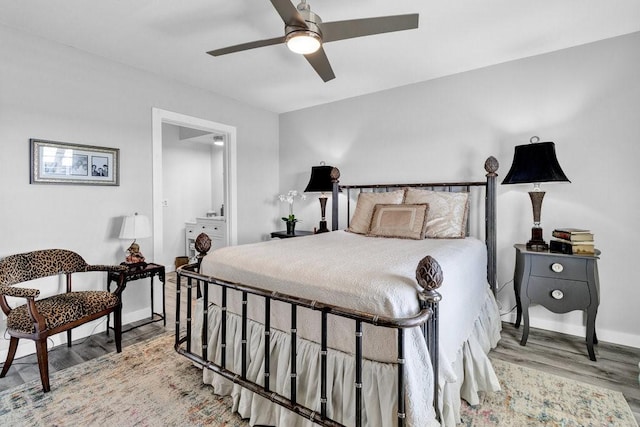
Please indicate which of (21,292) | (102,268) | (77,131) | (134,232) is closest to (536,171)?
(134,232)

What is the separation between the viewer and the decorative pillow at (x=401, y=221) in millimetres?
2682

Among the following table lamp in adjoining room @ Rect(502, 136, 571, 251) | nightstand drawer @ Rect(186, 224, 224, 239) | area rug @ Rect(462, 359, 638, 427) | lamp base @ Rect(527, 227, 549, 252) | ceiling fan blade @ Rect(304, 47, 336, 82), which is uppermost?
ceiling fan blade @ Rect(304, 47, 336, 82)

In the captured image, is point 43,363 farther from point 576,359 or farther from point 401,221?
point 576,359

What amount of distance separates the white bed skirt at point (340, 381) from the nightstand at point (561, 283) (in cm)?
72

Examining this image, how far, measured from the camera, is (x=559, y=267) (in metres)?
2.39

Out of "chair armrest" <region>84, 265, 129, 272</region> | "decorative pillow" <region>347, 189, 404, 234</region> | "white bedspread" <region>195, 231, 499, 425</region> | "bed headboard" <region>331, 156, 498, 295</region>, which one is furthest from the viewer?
"decorative pillow" <region>347, 189, 404, 234</region>

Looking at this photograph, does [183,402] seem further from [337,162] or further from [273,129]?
[273,129]

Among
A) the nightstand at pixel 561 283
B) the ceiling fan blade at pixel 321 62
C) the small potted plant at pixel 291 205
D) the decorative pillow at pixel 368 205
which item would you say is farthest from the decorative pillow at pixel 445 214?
the small potted plant at pixel 291 205

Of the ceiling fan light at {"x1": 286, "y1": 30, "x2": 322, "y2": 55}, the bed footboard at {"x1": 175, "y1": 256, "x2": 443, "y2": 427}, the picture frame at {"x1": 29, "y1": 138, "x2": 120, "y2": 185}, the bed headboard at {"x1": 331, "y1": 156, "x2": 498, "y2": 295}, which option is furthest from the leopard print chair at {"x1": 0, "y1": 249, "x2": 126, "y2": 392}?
the bed headboard at {"x1": 331, "y1": 156, "x2": 498, "y2": 295}

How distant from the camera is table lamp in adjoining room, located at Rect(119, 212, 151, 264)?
2.84 meters

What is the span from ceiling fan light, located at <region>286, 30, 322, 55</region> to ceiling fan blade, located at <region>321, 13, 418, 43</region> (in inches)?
3.1

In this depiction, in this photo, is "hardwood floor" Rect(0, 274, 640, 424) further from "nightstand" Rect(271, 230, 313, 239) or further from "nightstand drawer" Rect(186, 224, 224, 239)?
"nightstand drawer" Rect(186, 224, 224, 239)

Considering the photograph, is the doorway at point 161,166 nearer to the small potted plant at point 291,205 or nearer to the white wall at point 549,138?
the small potted plant at point 291,205

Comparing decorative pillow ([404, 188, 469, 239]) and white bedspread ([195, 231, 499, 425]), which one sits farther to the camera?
decorative pillow ([404, 188, 469, 239])
